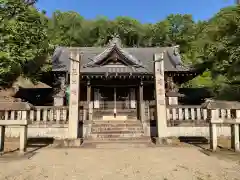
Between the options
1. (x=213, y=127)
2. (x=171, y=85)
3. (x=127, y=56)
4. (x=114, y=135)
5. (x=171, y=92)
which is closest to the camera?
(x=213, y=127)

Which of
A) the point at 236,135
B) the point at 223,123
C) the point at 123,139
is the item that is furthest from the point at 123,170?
the point at 123,139

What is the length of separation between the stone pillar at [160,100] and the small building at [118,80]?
464 centimetres

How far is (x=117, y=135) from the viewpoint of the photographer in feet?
45.5

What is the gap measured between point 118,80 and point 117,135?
647 cm

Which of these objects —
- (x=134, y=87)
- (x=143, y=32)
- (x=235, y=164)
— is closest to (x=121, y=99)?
(x=134, y=87)

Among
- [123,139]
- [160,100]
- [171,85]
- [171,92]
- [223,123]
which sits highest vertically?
[171,85]

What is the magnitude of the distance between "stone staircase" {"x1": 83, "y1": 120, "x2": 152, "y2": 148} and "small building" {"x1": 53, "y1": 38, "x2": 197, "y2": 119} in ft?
10.3

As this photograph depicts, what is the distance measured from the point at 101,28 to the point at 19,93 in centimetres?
3551

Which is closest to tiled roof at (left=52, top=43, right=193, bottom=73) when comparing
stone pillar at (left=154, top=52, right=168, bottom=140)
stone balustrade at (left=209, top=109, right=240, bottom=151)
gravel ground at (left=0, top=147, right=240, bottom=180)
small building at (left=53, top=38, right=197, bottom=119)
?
small building at (left=53, top=38, right=197, bottom=119)

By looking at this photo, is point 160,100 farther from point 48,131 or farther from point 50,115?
point 48,131

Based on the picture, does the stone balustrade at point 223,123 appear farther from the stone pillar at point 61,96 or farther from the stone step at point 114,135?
the stone pillar at point 61,96

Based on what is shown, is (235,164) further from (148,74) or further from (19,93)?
(19,93)

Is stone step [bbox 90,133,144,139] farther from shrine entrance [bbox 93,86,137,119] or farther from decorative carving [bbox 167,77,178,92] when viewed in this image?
decorative carving [bbox 167,77,178,92]

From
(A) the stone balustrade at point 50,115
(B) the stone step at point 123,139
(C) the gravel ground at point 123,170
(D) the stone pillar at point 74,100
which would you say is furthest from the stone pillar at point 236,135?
(A) the stone balustrade at point 50,115
